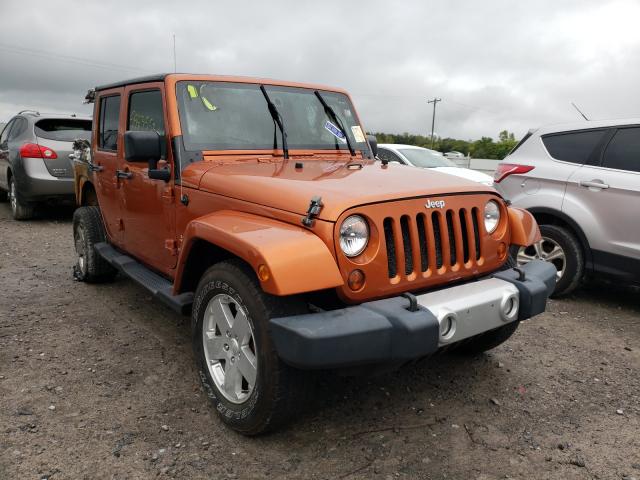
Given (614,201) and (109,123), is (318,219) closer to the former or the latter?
(109,123)

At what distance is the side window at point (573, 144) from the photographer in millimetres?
5020

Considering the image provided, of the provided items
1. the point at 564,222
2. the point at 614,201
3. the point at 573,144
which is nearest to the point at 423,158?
the point at 573,144

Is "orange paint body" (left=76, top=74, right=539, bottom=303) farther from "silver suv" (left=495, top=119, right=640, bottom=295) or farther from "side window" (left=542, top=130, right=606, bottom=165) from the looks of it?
"side window" (left=542, top=130, right=606, bottom=165)

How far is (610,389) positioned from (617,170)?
2241mm

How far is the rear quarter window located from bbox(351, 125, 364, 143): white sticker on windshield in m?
5.61

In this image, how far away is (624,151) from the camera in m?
4.77

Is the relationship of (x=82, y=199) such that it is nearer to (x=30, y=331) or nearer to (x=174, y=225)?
(x=30, y=331)

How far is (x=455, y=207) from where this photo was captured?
2.76m

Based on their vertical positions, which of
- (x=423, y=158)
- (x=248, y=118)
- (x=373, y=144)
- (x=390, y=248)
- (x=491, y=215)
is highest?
(x=248, y=118)

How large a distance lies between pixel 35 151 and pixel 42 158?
15 cm

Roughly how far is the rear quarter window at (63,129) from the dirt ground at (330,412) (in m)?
4.81

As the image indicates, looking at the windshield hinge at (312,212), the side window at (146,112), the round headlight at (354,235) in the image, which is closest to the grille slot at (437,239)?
the round headlight at (354,235)

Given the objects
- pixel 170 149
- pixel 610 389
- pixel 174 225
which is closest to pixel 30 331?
pixel 174 225

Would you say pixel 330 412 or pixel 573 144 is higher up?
pixel 573 144
